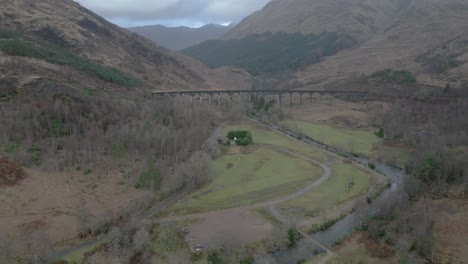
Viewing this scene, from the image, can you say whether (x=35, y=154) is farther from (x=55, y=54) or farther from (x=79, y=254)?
(x=55, y=54)

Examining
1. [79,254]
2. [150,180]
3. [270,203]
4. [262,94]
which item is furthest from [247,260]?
[262,94]

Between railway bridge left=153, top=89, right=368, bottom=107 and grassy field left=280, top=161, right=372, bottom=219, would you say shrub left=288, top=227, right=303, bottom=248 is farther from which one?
railway bridge left=153, top=89, right=368, bottom=107

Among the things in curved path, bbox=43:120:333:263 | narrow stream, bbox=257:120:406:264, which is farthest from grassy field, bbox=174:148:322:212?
narrow stream, bbox=257:120:406:264

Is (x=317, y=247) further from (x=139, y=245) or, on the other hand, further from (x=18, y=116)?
(x=18, y=116)

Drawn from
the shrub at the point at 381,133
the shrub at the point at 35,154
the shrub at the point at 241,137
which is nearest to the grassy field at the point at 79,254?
the shrub at the point at 35,154

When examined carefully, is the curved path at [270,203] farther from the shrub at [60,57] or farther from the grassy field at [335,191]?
the shrub at [60,57]

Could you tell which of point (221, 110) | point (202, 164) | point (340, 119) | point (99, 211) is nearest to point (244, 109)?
point (221, 110)
